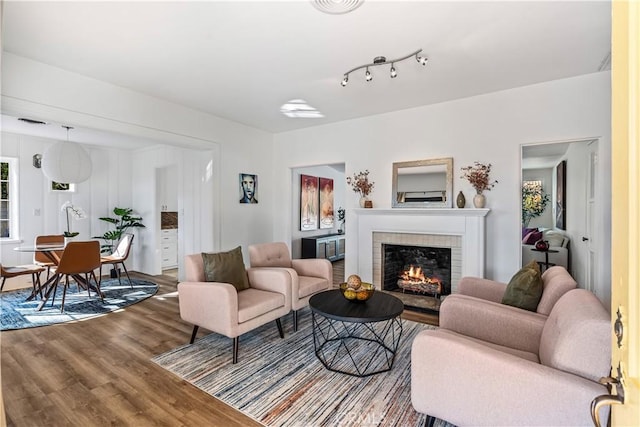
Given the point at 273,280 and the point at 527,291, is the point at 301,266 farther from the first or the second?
the point at 527,291

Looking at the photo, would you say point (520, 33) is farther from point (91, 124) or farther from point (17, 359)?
Answer: point (17, 359)

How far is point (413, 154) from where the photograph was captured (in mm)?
4203

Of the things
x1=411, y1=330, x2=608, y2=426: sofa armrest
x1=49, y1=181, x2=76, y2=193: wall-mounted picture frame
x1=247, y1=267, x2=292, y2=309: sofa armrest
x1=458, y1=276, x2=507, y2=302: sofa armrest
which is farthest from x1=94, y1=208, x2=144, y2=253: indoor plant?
x1=411, y1=330, x2=608, y2=426: sofa armrest

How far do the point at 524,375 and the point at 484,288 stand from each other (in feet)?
5.11

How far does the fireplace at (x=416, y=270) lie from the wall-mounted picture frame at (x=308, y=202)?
7.69ft

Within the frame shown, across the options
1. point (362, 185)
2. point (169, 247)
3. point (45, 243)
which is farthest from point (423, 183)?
point (45, 243)

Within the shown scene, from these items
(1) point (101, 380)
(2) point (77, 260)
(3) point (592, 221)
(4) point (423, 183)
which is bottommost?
(1) point (101, 380)

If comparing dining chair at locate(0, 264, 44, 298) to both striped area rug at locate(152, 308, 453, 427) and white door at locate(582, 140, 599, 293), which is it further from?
white door at locate(582, 140, 599, 293)

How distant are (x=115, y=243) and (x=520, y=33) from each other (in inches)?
286

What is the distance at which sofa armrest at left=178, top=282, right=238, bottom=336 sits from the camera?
251 cm

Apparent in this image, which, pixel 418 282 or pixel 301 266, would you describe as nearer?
pixel 301 266

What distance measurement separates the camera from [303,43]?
2518 millimetres

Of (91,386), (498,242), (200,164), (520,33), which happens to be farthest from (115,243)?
(520,33)

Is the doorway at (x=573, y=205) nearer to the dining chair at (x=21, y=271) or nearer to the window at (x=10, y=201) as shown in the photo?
the dining chair at (x=21, y=271)
